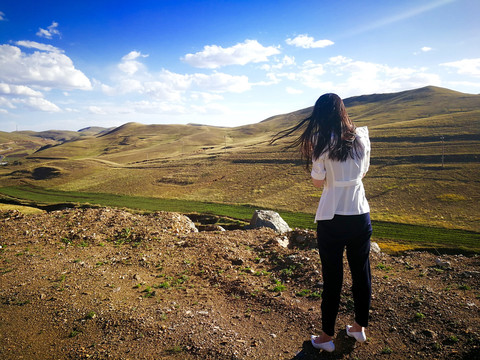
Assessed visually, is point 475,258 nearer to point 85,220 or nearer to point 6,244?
point 85,220

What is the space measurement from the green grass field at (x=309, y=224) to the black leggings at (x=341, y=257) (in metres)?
24.9

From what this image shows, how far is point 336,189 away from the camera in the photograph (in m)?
4.39

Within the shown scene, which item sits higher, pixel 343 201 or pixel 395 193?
pixel 343 201

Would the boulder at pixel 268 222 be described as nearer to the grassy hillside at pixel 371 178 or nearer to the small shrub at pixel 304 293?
the small shrub at pixel 304 293

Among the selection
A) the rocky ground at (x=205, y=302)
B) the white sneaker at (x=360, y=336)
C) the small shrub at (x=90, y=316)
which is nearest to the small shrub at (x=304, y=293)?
the rocky ground at (x=205, y=302)

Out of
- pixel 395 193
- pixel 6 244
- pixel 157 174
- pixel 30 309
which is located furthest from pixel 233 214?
pixel 157 174

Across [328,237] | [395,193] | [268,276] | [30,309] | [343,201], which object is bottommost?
[395,193]

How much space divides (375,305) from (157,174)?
84.2m

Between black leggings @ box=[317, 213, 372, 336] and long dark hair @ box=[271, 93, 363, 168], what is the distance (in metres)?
0.98

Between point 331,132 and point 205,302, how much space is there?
193 inches

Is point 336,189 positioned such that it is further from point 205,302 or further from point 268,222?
point 268,222

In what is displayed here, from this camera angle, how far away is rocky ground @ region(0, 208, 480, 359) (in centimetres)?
505

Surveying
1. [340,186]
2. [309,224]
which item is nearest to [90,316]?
[340,186]

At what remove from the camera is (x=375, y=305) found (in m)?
6.15
